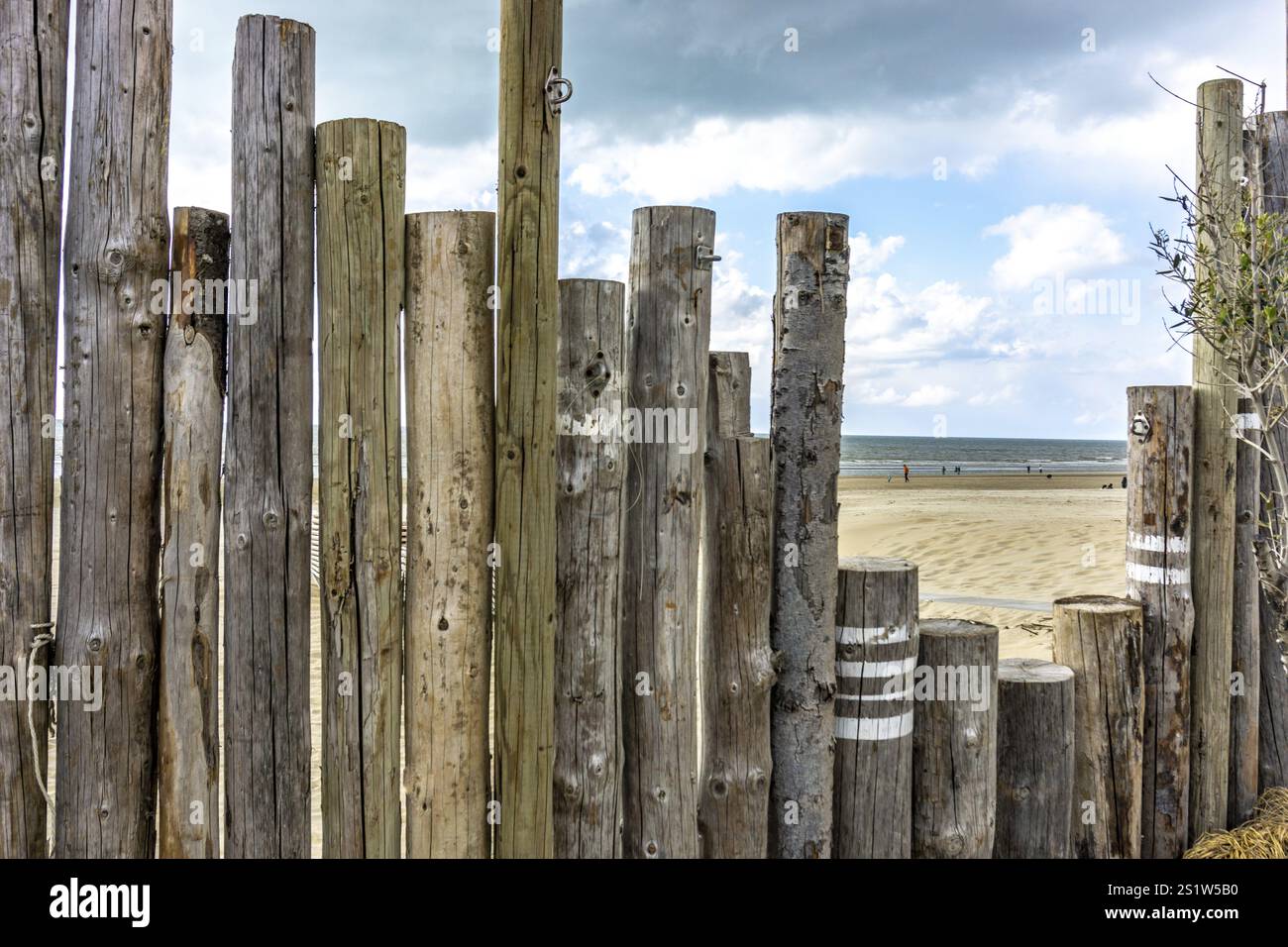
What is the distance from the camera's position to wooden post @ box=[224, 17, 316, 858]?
304 centimetres

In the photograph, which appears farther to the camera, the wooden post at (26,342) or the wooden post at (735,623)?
the wooden post at (735,623)

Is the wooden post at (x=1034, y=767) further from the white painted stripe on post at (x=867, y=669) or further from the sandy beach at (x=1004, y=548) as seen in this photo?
the sandy beach at (x=1004, y=548)

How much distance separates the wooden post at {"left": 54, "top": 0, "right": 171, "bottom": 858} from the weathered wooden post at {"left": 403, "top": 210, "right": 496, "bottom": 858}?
885 mm

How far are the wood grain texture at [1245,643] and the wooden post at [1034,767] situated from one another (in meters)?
1.41

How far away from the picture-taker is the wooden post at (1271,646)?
463cm

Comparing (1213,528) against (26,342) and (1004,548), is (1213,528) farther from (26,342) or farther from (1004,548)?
(1004,548)

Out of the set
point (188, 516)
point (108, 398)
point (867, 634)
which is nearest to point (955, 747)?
point (867, 634)

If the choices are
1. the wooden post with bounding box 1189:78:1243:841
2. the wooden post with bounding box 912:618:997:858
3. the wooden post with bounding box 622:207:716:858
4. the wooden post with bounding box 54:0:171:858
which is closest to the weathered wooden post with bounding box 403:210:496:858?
the wooden post with bounding box 622:207:716:858

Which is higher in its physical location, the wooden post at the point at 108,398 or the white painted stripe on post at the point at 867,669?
the wooden post at the point at 108,398

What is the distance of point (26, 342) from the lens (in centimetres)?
303

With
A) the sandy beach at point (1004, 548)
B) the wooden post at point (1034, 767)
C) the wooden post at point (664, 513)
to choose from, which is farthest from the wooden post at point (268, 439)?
the sandy beach at point (1004, 548)
